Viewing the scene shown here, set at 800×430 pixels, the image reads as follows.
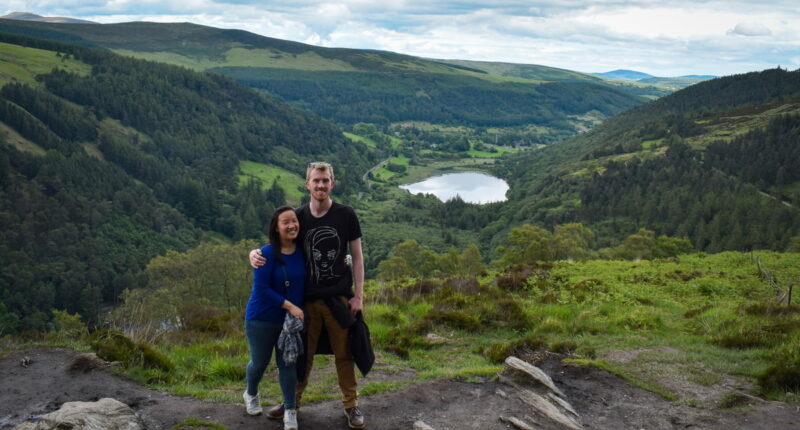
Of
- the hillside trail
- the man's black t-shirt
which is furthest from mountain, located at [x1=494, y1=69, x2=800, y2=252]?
the man's black t-shirt

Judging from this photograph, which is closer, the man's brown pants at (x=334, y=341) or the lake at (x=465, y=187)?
the man's brown pants at (x=334, y=341)

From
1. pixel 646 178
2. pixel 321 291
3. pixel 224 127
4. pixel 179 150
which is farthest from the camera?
pixel 224 127

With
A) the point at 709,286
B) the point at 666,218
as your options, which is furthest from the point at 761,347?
the point at 666,218

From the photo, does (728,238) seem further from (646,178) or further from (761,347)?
(761,347)

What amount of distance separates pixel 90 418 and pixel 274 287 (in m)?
2.58

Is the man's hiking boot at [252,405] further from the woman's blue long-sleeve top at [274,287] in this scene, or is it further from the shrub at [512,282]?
the shrub at [512,282]

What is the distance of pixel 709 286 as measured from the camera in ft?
52.5

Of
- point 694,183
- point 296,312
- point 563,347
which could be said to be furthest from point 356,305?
point 694,183

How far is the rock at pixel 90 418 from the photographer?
5371mm

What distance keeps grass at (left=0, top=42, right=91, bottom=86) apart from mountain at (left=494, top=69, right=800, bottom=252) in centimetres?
14424

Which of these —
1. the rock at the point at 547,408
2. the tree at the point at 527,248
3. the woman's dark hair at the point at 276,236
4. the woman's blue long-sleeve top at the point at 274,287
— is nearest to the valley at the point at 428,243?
the tree at the point at 527,248

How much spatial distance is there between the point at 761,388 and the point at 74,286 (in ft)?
293

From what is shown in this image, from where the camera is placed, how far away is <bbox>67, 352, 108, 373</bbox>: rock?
7859 millimetres

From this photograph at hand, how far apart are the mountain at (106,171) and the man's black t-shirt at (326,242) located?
61.6m
